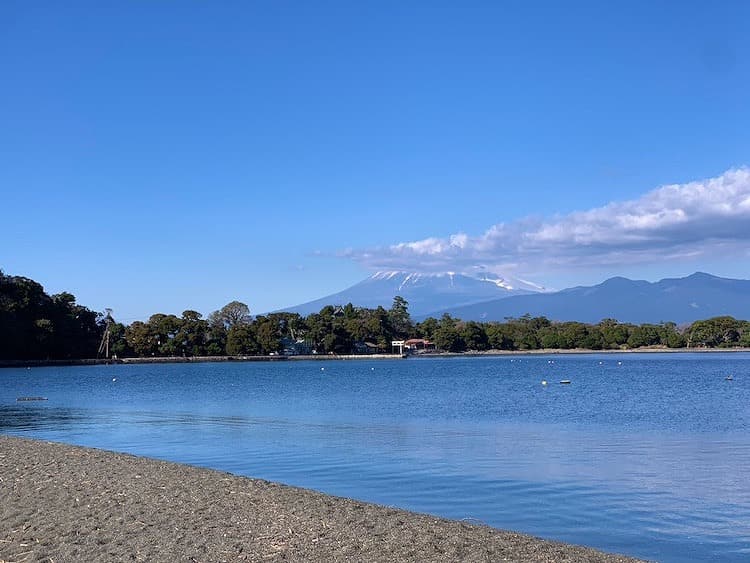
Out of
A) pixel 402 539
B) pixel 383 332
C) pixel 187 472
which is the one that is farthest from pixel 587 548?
pixel 383 332

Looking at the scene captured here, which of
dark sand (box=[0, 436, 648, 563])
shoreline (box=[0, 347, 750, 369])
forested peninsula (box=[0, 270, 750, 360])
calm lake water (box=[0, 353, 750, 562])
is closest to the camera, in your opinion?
dark sand (box=[0, 436, 648, 563])

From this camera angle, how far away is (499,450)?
22.5m

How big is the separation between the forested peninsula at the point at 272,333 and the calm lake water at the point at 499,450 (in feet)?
229

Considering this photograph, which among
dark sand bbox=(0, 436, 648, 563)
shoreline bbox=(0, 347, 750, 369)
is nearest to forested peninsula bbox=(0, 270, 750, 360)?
shoreline bbox=(0, 347, 750, 369)

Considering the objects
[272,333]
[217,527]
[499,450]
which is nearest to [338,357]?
[272,333]

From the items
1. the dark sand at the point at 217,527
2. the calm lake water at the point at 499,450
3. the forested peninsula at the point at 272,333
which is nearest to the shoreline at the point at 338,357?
the forested peninsula at the point at 272,333

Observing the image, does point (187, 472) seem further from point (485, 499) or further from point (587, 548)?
point (587, 548)

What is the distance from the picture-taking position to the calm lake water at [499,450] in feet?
44.7

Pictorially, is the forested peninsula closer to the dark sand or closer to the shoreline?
the shoreline

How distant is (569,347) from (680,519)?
178144 mm

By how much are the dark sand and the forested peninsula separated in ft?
332

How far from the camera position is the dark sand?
9.67 meters

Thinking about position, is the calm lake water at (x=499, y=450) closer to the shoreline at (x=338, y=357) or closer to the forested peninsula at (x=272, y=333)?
the forested peninsula at (x=272, y=333)

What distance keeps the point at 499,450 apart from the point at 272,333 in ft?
431
